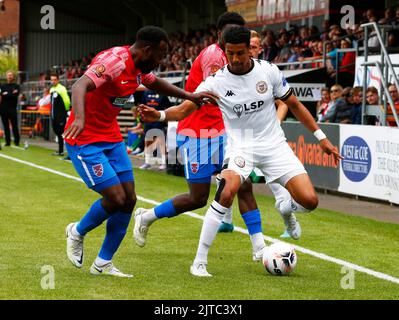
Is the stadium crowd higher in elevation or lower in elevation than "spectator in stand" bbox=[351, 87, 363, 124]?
higher

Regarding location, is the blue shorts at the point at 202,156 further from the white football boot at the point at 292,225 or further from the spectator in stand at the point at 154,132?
the spectator in stand at the point at 154,132

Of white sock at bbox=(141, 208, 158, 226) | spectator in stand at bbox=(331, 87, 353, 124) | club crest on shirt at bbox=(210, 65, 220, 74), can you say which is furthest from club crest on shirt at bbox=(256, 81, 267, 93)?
spectator in stand at bbox=(331, 87, 353, 124)

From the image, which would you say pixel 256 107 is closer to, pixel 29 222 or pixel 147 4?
pixel 29 222

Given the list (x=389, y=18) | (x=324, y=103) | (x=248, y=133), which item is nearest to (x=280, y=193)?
(x=248, y=133)

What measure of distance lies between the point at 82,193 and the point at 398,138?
507 centimetres

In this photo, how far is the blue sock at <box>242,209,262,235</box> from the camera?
923 centimetres

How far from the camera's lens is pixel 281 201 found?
9.56 metres

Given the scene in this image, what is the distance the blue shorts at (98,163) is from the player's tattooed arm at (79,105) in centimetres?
55

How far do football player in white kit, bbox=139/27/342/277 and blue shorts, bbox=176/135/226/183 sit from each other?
1013mm

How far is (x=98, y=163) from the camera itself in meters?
8.05

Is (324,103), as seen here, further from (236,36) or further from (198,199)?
(236,36)

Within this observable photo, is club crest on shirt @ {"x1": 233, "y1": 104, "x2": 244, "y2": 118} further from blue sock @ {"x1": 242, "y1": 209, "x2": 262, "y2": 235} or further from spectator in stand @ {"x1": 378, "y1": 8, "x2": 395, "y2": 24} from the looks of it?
spectator in stand @ {"x1": 378, "y1": 8, "x2": 395, "y2": 24}

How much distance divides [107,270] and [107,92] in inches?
59.5

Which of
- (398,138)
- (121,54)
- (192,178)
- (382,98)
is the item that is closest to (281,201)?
(192,178)
